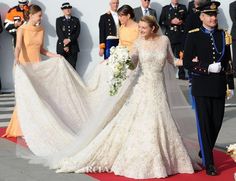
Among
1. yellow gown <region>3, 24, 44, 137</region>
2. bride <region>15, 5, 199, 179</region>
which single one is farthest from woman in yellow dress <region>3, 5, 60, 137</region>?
bride <region>15, 5, 199, 179</region>

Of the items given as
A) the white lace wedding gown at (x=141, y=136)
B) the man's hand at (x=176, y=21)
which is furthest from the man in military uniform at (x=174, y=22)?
the white lace wedding gown at (x=141, y=136)

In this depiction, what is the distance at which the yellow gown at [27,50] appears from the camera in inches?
348

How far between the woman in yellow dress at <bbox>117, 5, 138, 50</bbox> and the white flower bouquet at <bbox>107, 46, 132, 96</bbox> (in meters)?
2.15

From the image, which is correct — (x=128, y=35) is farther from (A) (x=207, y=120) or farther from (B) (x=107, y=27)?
(B) (x=107, y=27)

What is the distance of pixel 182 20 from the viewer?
15359 mm

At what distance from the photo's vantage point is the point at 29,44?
29.3ft

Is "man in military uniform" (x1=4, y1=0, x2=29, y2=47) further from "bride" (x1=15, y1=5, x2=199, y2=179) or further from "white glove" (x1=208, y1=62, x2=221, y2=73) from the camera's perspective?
"white glove" (x1=208, y1=62, x2=221, y2=73)

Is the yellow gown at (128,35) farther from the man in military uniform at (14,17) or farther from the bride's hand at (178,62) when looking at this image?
the man in military uniform at (14,17)

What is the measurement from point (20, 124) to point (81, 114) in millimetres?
1081

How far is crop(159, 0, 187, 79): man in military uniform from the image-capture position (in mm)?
15219

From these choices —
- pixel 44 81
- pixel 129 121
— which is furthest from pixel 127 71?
pixel 44 81

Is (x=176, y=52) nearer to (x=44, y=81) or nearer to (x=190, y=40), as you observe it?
(x=44, y=81)

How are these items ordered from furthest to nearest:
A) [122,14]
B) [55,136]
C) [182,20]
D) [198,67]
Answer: [182,20], [122,14], [55,136], [198,67]

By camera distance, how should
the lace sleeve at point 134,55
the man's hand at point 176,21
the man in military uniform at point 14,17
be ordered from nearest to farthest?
the lace sleeve at point 134,55 < the man in military uniform at point 14,17 < the man's hand at point 176,21
